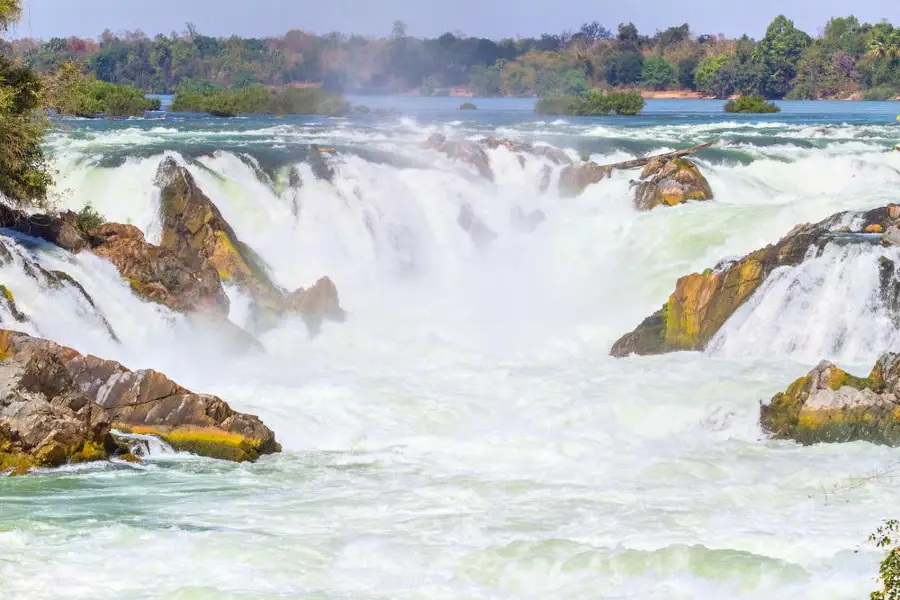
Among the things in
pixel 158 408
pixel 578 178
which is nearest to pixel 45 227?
pixel 158 408

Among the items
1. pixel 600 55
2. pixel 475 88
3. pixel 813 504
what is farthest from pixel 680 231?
pixel 600 55

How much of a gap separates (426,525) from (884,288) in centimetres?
1036

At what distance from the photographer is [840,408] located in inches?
669

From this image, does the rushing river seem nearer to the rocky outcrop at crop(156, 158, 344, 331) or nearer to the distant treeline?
the rocky outcrop at crop(156, 158, 344, 331)

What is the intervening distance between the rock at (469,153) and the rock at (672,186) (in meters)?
4.36

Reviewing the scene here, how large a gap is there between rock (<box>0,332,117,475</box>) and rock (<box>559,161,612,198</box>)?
20.5 metres

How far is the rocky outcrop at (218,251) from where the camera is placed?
82.9ft

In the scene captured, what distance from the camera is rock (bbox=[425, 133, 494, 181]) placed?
36.0 m

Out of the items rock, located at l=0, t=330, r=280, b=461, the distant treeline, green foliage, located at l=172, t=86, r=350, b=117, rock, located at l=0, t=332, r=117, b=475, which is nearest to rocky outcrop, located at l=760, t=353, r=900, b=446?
rock, located at l=0, t=330, r=280, b=461

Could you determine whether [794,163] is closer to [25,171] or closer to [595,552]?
[25,171]

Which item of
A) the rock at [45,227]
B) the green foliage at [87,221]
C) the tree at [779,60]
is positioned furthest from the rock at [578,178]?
the tree at [779,60]

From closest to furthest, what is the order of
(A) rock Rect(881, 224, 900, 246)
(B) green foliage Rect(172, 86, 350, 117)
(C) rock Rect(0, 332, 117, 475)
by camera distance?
(C) rock Rect(0, 332, 117, 475) → (A) rock Rect(881, 224, 900, 246) → (B) green foliage Rect(172, 86, 350, 117)

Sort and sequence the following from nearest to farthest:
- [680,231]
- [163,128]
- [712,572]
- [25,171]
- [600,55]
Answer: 1. [712,572]
2. [25,171]
3. [680,231]
4. [163,128]
5. [600,55]

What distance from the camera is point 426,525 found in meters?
13.9
